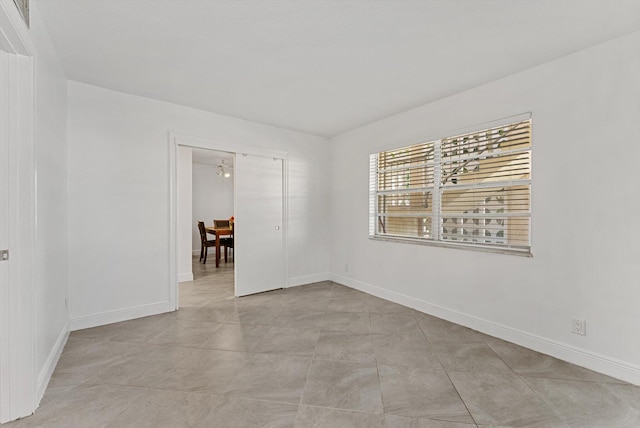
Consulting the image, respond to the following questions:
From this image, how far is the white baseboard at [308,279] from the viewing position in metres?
4.70

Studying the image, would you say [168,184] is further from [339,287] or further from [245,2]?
[339,287]

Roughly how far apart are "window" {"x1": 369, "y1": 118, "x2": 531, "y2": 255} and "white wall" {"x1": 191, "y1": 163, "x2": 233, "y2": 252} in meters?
5.45

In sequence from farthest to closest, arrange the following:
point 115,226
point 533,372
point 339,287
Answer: point 339,287
point 115,226
point 533,372

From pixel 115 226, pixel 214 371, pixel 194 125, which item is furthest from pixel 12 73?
pixel 214 371

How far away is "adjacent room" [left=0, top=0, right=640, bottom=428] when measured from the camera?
179 centimetres

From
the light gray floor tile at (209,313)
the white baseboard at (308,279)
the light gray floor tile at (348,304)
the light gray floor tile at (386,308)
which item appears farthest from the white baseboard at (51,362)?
the light gray floor tile at (386,308)

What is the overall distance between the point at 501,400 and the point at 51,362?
10.4ft

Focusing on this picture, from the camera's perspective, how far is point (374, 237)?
13.9ft

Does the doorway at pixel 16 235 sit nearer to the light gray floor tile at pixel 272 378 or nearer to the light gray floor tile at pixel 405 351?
the light gray floor tile at pixel 272 378

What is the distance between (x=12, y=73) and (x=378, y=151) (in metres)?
3.61

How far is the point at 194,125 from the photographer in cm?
370

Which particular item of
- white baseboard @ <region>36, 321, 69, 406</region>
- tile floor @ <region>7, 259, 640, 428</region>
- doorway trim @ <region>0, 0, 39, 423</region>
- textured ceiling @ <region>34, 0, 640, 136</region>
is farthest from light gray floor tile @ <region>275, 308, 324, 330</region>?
textured ceiling @ <region>34, 0, 640, 136</region>

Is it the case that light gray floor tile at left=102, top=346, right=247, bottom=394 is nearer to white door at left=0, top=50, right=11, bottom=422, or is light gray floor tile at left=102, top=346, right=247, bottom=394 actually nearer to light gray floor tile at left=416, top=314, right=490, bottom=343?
white door at left=0, top=50, right=11, bottom=422

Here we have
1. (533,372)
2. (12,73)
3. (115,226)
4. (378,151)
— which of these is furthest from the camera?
(378,151)
